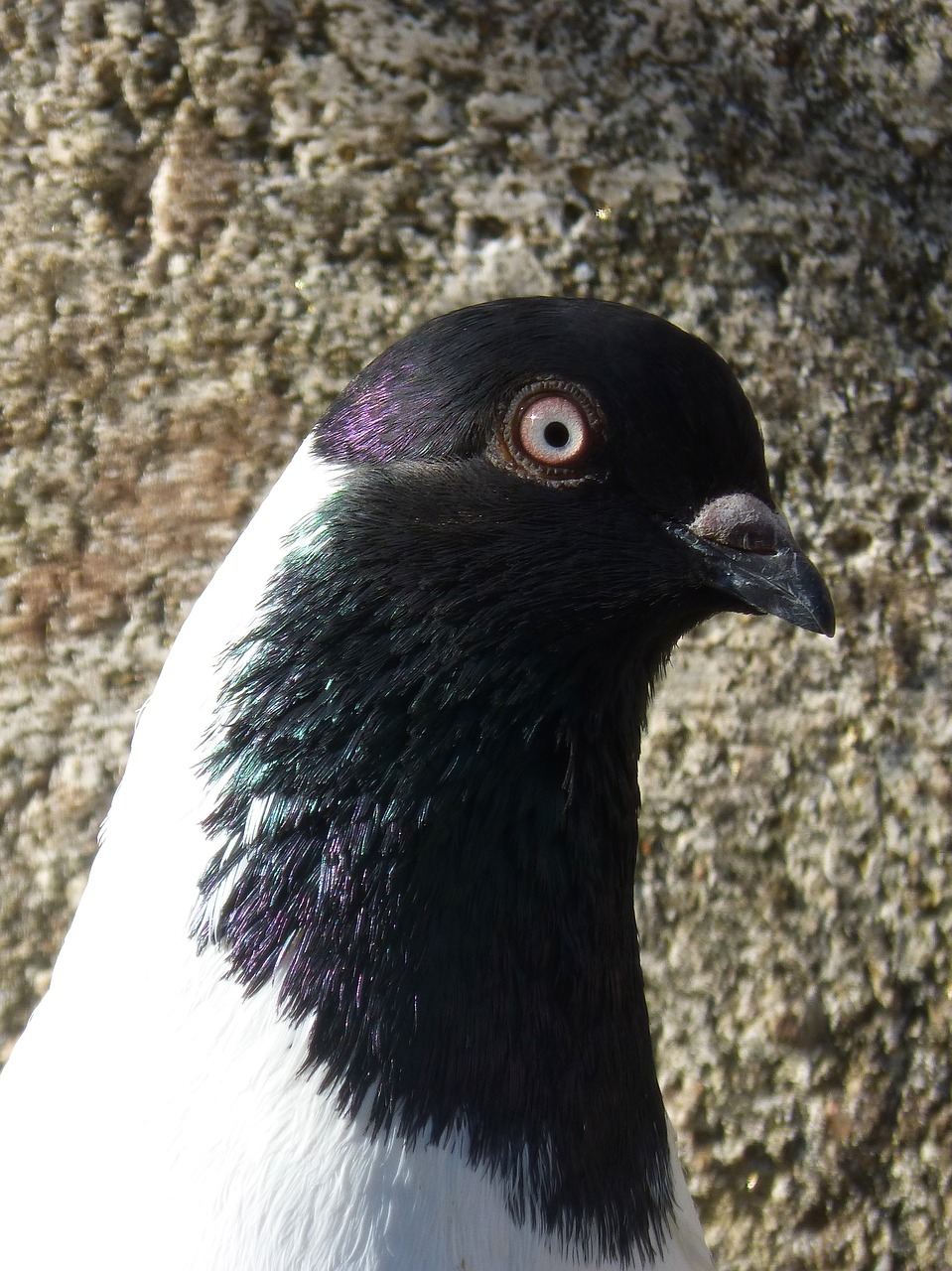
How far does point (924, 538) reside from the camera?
2725 millimetres

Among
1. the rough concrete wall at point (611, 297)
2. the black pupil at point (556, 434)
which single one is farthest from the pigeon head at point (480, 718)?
the rough concrete wall at point (611, 297)

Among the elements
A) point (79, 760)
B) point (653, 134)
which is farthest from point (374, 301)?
point (79, 760)

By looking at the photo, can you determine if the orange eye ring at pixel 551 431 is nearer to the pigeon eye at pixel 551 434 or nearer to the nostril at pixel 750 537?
the pigeon eye at pixel 551 434

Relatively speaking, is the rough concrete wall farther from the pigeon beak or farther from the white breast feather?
the white breast feather

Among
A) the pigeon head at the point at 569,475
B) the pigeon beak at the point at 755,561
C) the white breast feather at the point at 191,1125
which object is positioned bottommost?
the white breast feather at the point at 191,1125

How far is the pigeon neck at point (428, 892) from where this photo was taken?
145 cm

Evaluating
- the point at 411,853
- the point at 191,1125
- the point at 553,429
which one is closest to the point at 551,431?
the point at 553,429

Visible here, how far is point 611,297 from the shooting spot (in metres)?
2.84

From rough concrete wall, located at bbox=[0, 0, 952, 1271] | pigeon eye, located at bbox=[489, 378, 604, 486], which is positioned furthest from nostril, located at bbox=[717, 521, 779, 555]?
rough concrete wall, located at bbox=[0, 0, 952, 1271]

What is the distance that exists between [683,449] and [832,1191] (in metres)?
1.67

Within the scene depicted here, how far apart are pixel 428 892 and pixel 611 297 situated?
1.71 m

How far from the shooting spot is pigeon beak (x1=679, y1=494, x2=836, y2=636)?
1.59 metres

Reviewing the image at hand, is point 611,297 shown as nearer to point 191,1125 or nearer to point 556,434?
point 556,434

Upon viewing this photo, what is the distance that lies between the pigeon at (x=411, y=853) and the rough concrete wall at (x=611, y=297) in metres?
1.05
